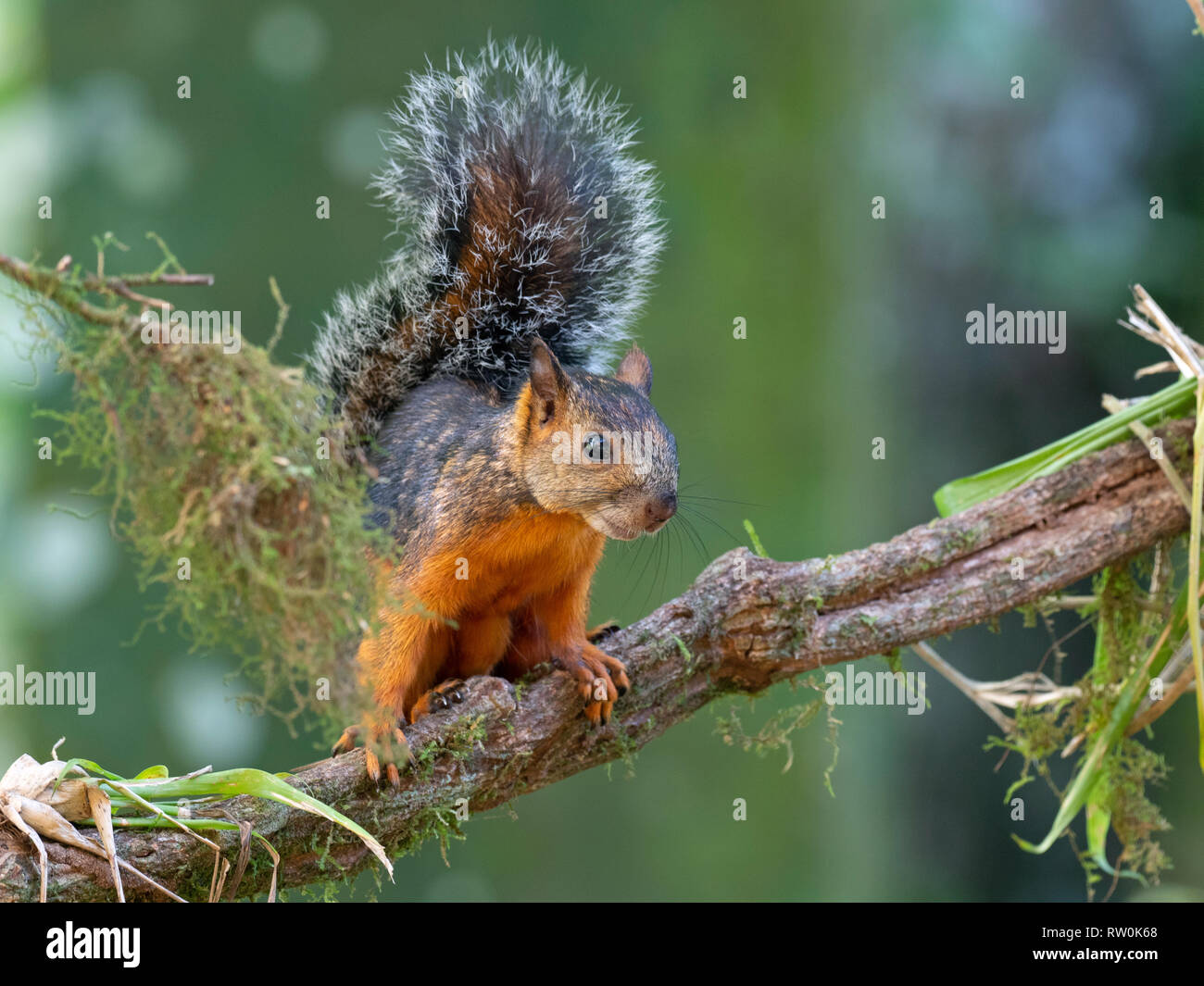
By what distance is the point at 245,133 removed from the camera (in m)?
3.84

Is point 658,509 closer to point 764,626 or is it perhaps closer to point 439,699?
point 764,626

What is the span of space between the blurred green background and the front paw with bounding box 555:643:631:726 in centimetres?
141

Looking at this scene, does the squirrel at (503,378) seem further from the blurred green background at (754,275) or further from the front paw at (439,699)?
the blurred green background at (754,275)

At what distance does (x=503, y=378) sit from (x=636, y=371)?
0.38 metres

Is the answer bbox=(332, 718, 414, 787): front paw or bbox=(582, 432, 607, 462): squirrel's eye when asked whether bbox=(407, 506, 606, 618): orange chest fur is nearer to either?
bbox=(582, 432, 607, 462): squirrel's eye

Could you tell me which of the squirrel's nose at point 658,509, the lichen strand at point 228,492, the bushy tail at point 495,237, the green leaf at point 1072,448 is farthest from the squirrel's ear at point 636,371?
the lichen strand at point 228,492

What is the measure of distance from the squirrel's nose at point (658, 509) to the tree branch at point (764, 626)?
26 centimetres

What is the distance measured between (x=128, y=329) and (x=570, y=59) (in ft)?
10.8

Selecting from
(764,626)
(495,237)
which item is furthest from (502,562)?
(495,237)

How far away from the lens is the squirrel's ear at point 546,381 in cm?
192

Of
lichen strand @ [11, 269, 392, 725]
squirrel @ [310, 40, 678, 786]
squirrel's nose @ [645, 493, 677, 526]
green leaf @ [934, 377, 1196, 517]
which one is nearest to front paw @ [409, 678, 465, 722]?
squirrel @ [310, 40, 678, 786]

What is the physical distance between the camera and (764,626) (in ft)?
6.63

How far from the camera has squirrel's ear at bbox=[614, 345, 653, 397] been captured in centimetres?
222
